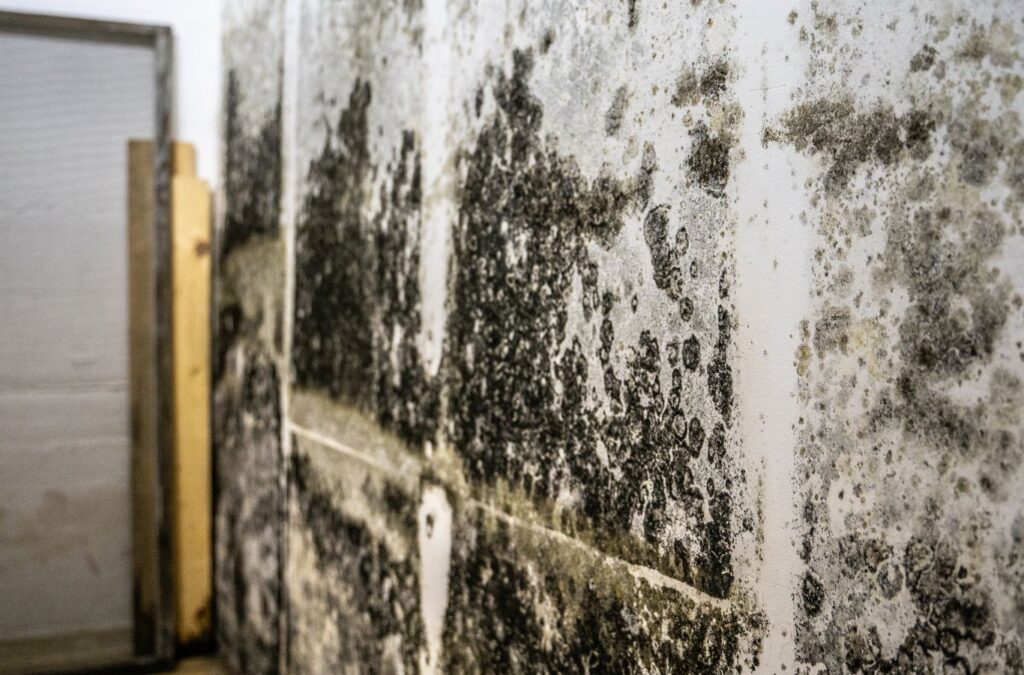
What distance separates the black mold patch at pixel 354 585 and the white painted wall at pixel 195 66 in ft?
4.06

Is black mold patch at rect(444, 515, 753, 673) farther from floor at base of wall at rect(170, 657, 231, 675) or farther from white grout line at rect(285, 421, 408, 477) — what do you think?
floor at base of wall at rect(170, 657, 231, 675)

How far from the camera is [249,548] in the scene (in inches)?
94.6

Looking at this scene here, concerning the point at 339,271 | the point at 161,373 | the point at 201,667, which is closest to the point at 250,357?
the point at 161,373

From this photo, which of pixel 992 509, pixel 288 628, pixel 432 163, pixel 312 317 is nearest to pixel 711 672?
pixel 992 509

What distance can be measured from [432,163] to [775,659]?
91 cm

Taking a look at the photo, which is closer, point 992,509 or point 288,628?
point 992,509

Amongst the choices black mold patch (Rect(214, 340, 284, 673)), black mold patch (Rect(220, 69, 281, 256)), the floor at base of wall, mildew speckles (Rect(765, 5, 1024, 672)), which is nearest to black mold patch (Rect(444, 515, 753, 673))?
mildew speckles (Rect(765, 5, 1024, 672))

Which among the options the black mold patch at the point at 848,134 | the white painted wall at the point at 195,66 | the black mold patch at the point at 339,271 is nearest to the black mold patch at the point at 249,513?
the black mold patch at the point at 339,271

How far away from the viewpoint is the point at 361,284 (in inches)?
65.5

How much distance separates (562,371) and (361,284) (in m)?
0.68

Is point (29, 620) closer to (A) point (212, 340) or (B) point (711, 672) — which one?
(A) point (212, 340)

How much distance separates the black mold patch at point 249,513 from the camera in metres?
2.20

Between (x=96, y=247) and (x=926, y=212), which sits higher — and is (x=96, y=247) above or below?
below

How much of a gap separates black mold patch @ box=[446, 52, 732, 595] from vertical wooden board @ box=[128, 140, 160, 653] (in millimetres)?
1643
